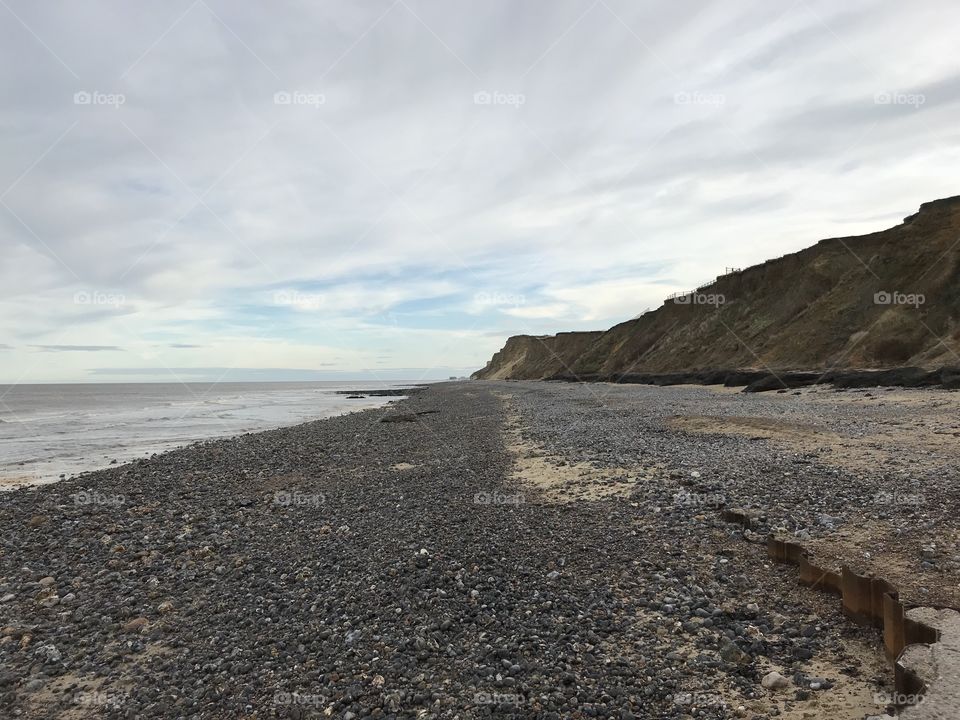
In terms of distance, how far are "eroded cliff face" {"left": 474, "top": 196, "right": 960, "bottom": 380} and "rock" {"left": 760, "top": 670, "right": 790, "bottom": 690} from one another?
36522 millimetres

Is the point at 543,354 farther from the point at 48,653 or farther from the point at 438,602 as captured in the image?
the point at 48,653

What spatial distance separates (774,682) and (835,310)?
51.4m

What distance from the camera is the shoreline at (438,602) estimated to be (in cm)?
490

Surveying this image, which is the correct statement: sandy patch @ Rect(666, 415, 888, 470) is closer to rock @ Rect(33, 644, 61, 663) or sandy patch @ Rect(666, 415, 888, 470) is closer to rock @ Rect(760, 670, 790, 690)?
rock @ Rect(760, 670, 790, 690)

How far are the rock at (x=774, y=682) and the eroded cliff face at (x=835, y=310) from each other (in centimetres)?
3652

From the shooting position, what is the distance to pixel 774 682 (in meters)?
4.61

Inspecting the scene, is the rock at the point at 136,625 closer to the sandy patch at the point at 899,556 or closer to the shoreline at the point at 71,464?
the sandy patch at the point at 899,556

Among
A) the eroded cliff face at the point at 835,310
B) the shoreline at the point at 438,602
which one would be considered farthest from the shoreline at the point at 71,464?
the eroded cliff face at the point at 835,310

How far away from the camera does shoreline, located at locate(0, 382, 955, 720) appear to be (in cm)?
490

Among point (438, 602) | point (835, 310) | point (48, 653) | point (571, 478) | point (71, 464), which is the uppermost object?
point (835, 310)

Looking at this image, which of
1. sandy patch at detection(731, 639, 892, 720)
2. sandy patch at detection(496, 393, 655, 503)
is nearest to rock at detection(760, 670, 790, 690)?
sandy patch at detection(731, 639, 892, 720)

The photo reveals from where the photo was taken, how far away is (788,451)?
12906 mm

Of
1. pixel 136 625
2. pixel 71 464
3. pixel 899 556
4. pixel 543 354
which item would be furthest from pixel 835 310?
pixel 543 354

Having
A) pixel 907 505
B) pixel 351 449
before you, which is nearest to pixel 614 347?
pixel 351 449
